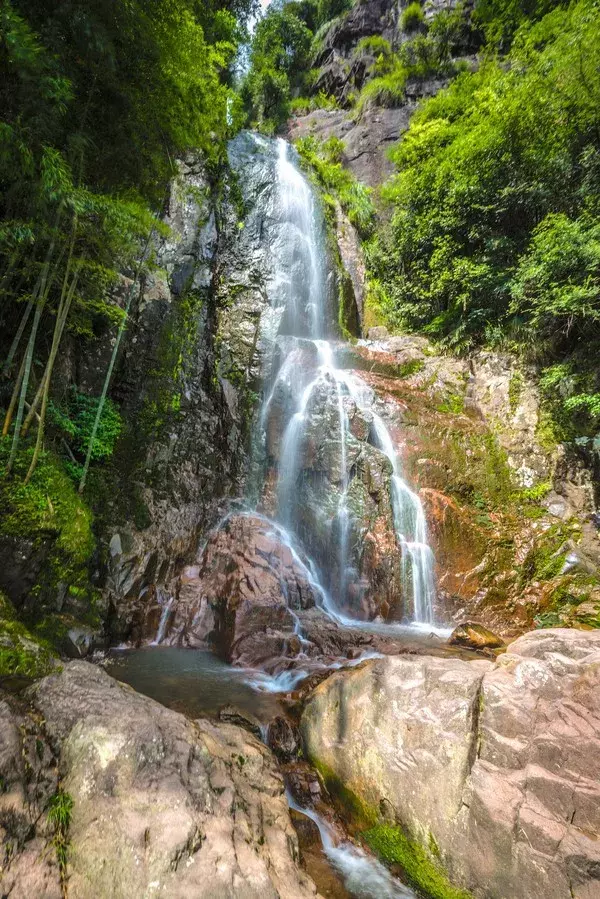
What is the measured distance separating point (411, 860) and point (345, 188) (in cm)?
2069

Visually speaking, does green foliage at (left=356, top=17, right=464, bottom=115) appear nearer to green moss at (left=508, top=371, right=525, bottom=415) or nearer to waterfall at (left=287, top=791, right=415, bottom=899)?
green moss at (left=508, top=371, right=525, bottom=415)

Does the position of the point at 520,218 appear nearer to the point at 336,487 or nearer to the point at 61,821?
the point at 336,487

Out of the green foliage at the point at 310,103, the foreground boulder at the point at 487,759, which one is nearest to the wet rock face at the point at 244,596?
the foreground boulder at the point at 487,759

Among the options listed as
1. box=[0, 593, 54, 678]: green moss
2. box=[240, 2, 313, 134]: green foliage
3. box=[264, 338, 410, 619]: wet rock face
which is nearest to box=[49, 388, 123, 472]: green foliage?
box=[264, 338, 410, 619]: wet rock face

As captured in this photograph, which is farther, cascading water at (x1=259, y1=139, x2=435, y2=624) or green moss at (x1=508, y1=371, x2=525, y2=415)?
green moss at (x1=508, y1=371, x2=525, y2=415)

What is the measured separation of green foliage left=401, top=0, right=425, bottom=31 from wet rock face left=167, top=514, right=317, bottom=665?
1098 inches

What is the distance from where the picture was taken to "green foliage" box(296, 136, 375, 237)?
16.7 m

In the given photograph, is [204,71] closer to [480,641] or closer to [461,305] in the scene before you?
[461,305]

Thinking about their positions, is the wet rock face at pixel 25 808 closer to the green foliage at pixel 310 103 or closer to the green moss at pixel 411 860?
the green moss at pixel 411 860

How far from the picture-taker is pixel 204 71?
6.50m

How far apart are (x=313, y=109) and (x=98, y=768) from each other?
29472mm

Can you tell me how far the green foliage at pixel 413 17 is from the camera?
67.3ft

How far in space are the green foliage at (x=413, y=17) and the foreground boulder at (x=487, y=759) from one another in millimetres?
29816

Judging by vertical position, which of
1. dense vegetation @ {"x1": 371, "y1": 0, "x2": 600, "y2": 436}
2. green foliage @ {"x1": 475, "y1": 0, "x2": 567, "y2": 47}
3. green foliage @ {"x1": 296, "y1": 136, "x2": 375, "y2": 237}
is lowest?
dense vegetation @ {"x1": 371, "y1": 0, "x2": 600, "y2": 436}
